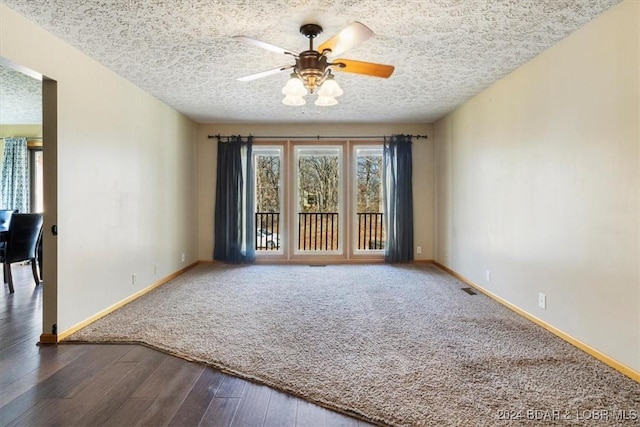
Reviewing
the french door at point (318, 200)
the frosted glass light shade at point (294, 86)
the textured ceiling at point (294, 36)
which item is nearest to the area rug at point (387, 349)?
the french door at point (318, 200)

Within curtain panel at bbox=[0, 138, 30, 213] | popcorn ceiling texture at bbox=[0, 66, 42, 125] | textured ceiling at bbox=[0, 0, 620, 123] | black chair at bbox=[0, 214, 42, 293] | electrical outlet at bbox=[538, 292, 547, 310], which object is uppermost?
popcorn ceiling texture at bbox=[0, 66, 42, 125]

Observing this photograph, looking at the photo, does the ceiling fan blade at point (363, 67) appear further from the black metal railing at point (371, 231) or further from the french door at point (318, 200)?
the black metal railing at point (371, 231)

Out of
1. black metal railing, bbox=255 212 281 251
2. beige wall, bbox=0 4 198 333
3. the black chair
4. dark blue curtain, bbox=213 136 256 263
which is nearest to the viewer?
beige wall, bbox=0 4 198 333

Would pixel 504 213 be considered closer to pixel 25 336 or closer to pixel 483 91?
pixel 483 91

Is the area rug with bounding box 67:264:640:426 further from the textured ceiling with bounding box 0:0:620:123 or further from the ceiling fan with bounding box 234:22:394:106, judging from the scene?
the textured ceiling with bounding box 0:0:620:123

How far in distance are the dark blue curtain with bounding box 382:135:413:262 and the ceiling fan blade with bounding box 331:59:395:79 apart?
3193 mm

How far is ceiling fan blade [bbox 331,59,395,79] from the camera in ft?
7.86

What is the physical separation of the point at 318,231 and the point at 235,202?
1.54 meters

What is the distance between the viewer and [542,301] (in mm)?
2938

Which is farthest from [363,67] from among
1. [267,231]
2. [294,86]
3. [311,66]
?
[267,231]

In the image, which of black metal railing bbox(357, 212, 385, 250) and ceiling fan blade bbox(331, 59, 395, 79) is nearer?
ceiling fan blade bbox(331, 59, 395, 79)

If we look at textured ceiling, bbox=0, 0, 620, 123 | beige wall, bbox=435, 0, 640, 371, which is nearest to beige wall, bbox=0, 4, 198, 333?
textured ceiling, bbox=0, 0, 620, 123

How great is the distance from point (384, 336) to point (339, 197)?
11.0 feet

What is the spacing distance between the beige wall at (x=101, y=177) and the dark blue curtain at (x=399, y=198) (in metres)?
3.46
